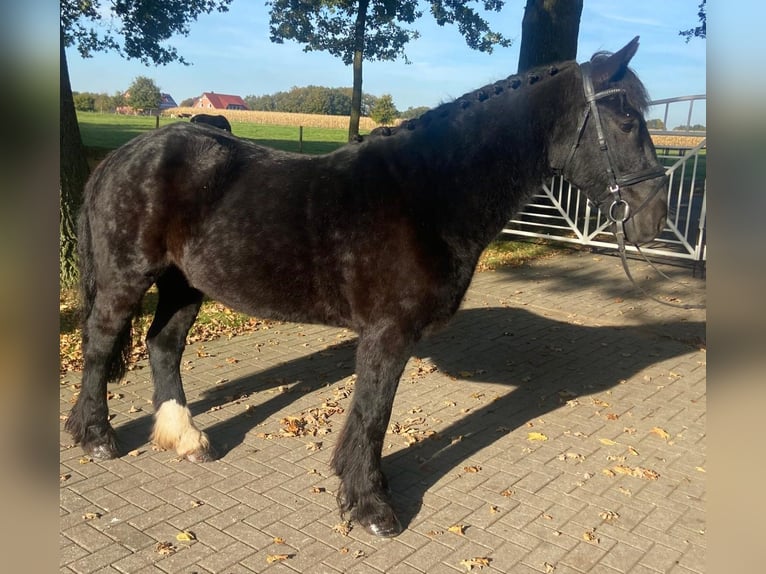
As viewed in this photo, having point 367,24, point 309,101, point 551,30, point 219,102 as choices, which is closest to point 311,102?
point 309,101

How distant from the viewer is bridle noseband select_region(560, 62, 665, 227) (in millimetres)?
2883

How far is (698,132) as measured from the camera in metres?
9.95

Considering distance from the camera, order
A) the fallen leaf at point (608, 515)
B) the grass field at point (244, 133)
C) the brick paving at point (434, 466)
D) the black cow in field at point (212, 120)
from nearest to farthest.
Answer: the brick paving at point (434, 466) < the fallen leaf at point (608, 515) < the black cow in field at point (212, 120) < the grass field at point (244, 133)

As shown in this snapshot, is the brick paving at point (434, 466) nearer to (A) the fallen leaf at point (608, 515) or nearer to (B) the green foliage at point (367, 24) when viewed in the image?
(A) the fallen leaf at point (608, 515)

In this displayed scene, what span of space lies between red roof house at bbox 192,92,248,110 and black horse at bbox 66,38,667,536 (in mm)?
45839

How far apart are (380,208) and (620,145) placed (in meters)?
1.24

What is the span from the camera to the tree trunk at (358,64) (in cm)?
2036

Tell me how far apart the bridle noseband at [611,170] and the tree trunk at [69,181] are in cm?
564

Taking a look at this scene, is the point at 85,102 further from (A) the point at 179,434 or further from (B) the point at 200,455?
(B) the point at 200,455

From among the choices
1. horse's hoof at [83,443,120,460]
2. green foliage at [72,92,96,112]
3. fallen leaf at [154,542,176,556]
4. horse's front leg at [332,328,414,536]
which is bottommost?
fallen leaf at [154,542,176,556]

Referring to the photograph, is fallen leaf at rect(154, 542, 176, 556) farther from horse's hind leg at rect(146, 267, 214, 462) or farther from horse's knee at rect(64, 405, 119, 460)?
horse's knee at rect(64, 405, 119, 460)

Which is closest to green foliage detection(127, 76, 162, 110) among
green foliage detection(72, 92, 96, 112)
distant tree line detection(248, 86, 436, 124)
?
green foliage detection(72, 92, 96, 112)

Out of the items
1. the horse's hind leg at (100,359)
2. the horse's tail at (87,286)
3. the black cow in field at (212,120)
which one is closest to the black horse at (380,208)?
the horse's hind leg at (100,359)
